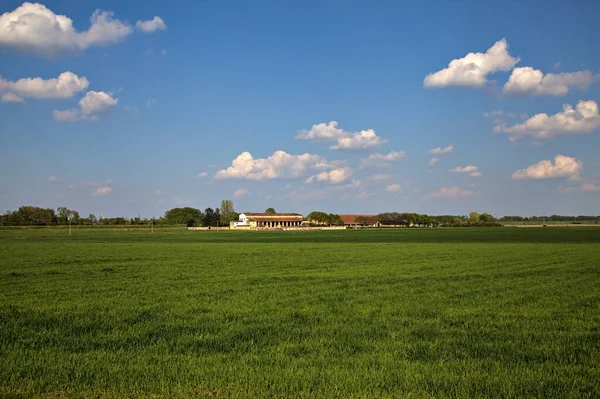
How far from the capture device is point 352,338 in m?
10.9

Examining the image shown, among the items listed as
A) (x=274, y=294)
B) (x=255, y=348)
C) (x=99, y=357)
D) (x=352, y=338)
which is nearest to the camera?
(x=99, y=357)

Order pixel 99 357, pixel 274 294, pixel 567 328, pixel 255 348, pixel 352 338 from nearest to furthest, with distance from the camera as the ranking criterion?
pixel 99 357
pixel 255 348
pixel 352 338
pixel 567 328
pixel 274 294

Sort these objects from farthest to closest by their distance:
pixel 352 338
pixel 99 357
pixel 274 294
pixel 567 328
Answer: pixel 274 294 → pixel 567 328 → pixel 352 338 → pixel 99 357

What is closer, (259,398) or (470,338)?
(259,398)

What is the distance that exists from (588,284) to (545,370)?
14.4m

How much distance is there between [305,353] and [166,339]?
10.8 ft

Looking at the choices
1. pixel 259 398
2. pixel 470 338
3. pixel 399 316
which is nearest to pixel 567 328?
pixel 470 338

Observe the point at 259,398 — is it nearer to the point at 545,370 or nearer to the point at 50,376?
the point at 50,376

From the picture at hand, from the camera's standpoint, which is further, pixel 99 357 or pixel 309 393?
pixel 99 357

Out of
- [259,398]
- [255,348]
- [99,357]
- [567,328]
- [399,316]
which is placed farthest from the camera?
[399,316]

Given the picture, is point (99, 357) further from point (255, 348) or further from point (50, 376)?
point (255, 348)

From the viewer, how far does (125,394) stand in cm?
745

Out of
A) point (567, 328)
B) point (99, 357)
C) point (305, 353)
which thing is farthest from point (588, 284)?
point (99, 357)

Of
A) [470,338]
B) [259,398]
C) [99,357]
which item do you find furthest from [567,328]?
[99,357]
